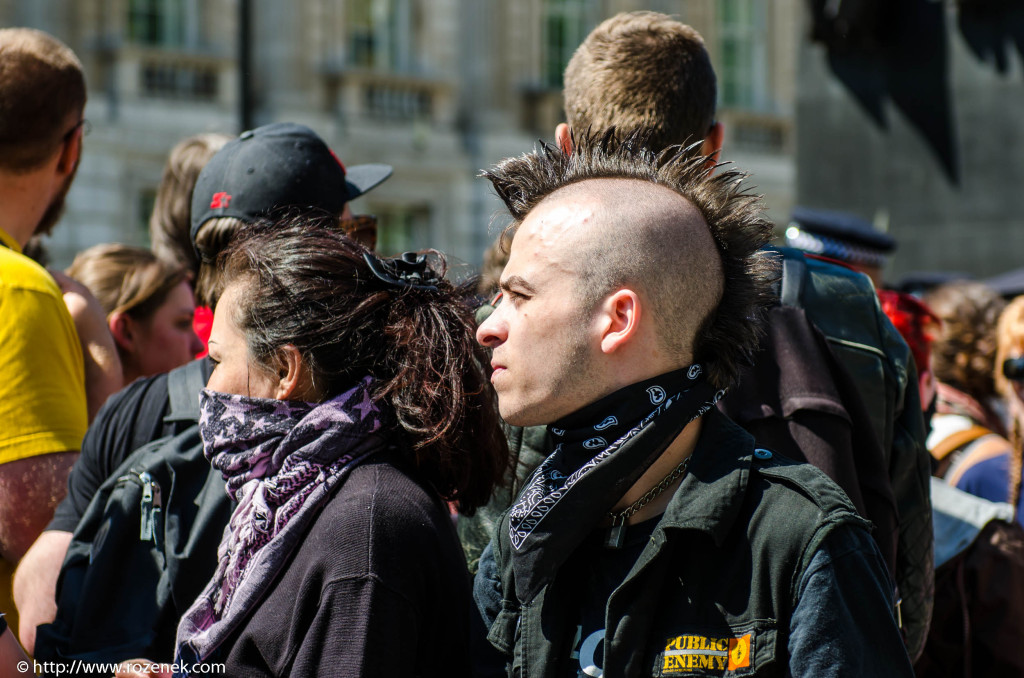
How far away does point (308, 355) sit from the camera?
7.45 feet

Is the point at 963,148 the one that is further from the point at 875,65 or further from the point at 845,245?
the point at 845,245

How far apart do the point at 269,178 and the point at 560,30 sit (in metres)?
19.2

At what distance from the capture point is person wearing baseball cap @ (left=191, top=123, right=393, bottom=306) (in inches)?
111

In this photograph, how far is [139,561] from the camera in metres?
2.36

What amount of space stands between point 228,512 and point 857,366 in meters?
1.40

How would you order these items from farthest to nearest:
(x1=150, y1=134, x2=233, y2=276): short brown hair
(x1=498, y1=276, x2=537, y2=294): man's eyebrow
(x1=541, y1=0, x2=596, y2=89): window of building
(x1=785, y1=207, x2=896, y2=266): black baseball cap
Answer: (x1=541, y1=0, x2=596, y2=89): window of building
(x1=785, y1=207, x2=896, y2=266): black baseball cap
(x1=150, y1=134, x2=233, y2=276): short brown hair
(x1=498, y1=276, x2=537, y2=294): man's eyebrow

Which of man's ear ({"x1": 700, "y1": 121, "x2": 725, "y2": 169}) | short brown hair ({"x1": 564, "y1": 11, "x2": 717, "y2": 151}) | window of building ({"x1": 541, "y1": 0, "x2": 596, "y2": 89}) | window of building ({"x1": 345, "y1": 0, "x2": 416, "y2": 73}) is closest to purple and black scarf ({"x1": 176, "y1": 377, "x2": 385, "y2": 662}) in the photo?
short brown hair ({"x1": 564, "y1": 11, "x2": 717, "y2": 151})

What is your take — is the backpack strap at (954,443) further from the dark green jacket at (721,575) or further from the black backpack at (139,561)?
the black backpack at (139,561)

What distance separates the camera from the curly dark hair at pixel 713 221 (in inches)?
76.2

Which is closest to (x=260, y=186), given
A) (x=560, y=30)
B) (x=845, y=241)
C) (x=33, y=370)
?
(x=33, y=370)

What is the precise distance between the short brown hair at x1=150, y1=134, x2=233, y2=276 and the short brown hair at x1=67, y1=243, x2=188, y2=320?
0.15 meters

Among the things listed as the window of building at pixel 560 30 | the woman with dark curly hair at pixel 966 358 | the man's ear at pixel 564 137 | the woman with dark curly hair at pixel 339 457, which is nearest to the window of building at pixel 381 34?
the window of building at pixel 560 30

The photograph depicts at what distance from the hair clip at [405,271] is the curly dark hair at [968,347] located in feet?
9.82

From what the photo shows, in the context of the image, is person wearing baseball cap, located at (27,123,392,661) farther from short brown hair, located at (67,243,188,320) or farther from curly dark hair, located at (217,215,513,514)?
short brown hair, located at (67,243,188,320)
